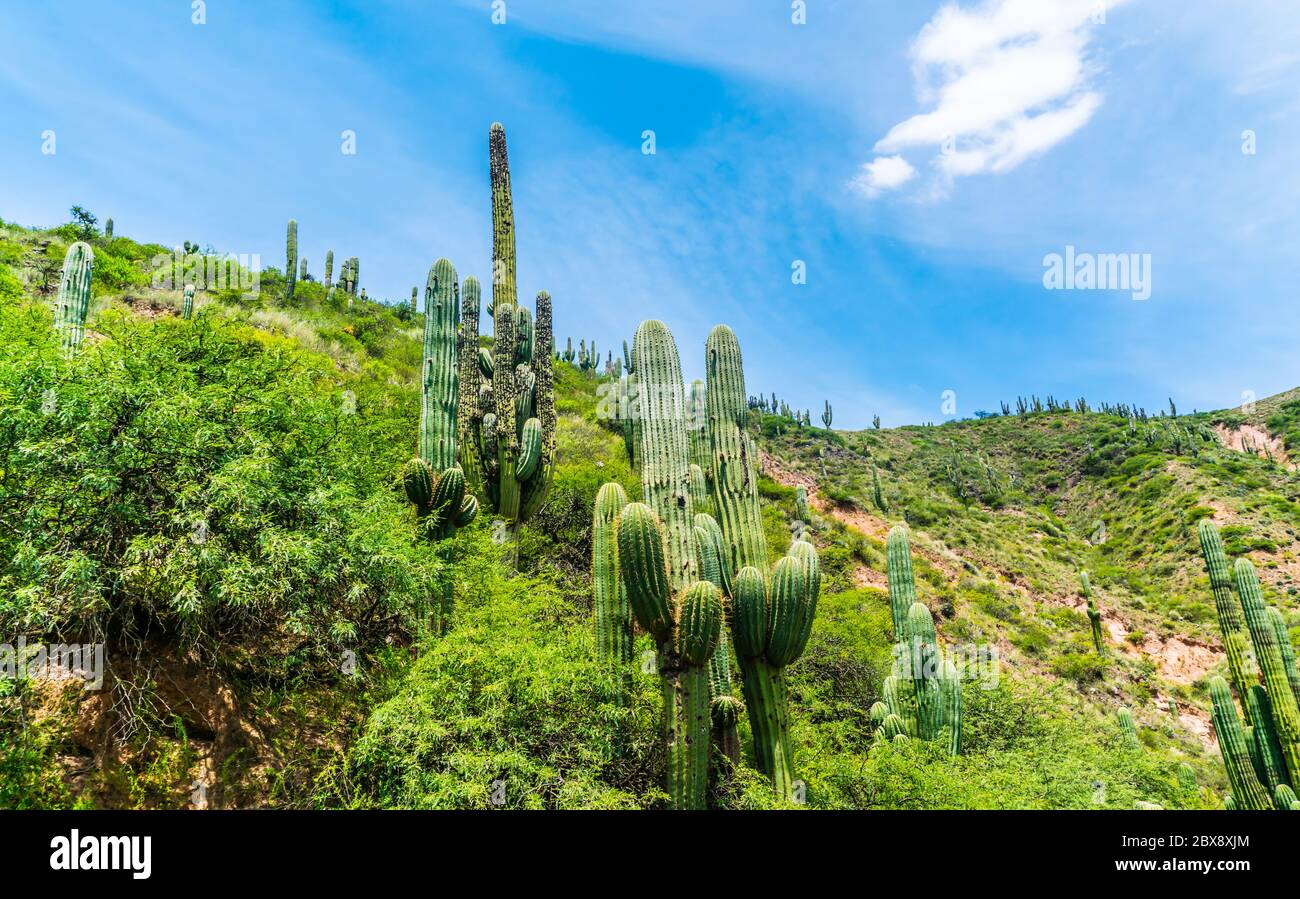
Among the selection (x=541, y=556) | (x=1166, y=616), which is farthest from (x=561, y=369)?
(x=1166, y=616)

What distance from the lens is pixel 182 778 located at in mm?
7078

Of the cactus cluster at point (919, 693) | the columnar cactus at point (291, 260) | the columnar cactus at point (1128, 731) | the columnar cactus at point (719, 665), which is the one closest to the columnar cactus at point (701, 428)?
the columnar cactus at point (719, 665)

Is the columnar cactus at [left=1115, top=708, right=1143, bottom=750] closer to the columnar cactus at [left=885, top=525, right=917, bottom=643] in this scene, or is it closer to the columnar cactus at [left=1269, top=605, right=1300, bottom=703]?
the columnar cactus at [left=1269, top=605, right=1300, bottom=703]

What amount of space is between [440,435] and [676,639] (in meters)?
5.79

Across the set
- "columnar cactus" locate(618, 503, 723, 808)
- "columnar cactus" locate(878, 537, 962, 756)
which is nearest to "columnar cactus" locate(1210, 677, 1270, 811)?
"columnar cactus" locate(878, 537, 962, 756)

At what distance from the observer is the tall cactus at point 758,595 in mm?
7281

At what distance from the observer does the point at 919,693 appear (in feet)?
33.8

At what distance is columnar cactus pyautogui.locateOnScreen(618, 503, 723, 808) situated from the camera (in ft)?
21.1

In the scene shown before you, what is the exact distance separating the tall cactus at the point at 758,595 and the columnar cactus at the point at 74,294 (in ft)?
27.7

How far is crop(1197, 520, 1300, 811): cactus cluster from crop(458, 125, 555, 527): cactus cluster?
44.8 ft

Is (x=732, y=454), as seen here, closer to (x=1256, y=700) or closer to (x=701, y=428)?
(x=701, y=428)

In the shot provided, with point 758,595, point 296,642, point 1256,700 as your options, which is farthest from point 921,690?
point 296,642

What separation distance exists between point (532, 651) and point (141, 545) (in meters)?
4.08
